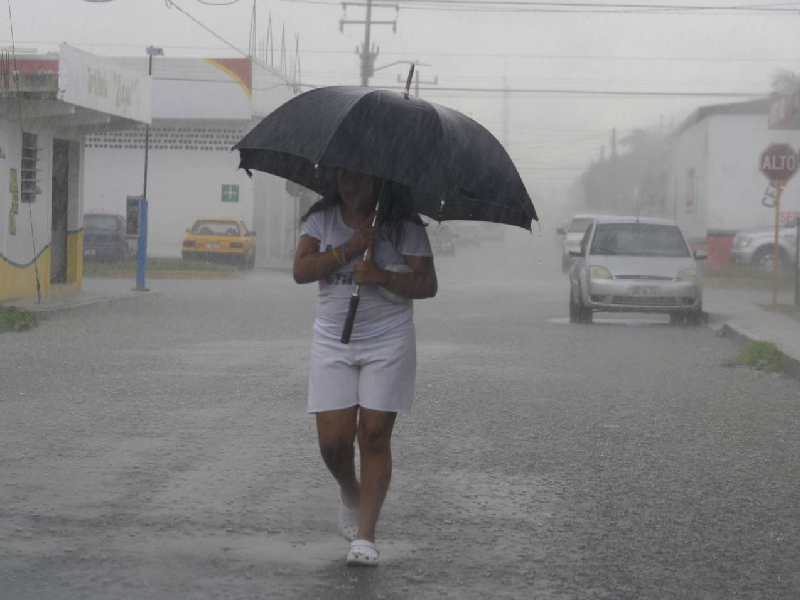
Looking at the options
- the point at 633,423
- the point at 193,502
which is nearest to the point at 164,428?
the point at 193,502

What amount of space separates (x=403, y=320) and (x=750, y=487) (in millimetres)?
2824

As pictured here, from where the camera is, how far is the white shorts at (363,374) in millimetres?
5406

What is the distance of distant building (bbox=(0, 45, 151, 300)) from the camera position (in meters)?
22.4

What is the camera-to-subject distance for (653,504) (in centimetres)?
689

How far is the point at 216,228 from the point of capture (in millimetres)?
40844

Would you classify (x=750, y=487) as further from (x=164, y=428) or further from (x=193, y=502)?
(x=164, y=428)

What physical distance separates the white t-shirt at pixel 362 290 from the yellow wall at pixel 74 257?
21537mm

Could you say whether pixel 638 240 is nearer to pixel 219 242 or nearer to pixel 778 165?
pixel 778 165

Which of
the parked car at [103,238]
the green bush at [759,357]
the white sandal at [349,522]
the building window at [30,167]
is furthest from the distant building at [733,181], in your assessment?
the white sandal at [349,522]

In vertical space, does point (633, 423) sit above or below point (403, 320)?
below

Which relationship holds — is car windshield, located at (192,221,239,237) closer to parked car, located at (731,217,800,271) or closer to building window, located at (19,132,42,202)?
parked car, located at (731,217,800,271)

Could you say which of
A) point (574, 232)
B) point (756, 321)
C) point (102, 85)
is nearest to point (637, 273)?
point (756, 321)

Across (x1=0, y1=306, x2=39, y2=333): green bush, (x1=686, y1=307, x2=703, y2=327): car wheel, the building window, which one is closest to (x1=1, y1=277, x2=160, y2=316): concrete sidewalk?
(x1=0, y1=306, x2=39, y2=333): green bush

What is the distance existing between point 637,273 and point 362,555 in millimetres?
15619
